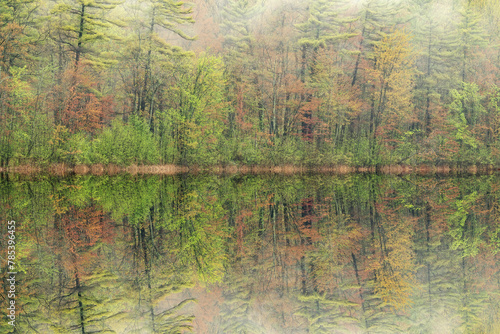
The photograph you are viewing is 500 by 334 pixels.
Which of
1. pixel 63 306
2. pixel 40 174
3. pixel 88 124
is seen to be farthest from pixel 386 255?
pixel 88 124

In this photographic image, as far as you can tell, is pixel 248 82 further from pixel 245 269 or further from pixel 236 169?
pixel 245 269

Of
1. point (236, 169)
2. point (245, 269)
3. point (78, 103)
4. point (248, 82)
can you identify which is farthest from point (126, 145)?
point (245, 269)

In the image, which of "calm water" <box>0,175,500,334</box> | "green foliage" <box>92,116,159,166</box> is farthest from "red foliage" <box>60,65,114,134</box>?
"calm water" <box>0,175,500,334</box>

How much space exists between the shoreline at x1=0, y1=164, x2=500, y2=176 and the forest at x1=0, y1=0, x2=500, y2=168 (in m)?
0.41

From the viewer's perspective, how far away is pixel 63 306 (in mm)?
7285

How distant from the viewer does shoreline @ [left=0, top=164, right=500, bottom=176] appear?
2548 cm

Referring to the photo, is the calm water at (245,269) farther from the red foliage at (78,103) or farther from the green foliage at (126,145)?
the red foliage at (78,103)

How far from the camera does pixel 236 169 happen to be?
32125mm

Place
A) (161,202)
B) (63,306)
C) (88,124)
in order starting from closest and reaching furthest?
(63,306) → (161,202) → (88,124)

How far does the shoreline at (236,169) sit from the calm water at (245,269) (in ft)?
32.2

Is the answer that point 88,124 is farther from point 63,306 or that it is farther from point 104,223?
point 63,306

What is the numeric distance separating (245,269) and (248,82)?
89.8ft

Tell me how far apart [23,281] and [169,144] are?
2284 cm

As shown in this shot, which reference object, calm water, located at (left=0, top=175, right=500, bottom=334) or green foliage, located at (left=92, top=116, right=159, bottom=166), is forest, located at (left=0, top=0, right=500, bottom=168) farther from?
calm water, located at (left=0, top=175, right=500, bottom=334)
